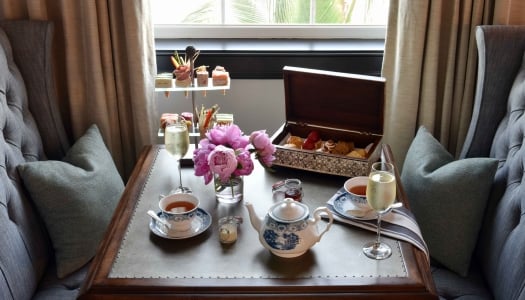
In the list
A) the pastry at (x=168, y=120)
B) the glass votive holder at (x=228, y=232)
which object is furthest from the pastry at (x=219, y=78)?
the glass votive holder at (x=228, y=232)

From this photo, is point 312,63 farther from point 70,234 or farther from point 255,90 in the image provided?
point 70,234

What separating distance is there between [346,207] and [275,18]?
1.18 m

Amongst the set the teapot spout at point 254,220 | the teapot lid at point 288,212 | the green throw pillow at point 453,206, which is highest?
the teapot lid at point 288,212

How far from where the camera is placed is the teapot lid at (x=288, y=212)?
143 cm

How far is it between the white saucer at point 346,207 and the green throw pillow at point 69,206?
2.39 ft

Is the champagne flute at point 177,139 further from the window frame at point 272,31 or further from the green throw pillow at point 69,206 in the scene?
the window frame at point 272,31

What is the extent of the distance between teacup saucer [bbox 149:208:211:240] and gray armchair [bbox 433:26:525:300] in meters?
0.71

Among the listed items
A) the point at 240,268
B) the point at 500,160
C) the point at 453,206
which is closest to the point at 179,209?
the point at 240,268

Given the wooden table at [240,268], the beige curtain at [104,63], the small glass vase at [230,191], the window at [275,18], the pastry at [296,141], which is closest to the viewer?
the wooden table at [240,268]

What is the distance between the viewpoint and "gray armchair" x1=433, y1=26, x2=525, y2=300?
165cm

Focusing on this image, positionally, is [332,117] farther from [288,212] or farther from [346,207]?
[288,212]

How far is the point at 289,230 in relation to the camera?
1.41 metres

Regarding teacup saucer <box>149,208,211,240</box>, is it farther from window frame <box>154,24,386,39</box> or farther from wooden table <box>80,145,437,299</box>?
window frame <box>154,24,386,39</box>

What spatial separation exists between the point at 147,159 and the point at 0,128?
0.45 m
